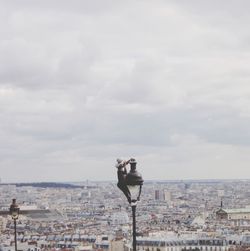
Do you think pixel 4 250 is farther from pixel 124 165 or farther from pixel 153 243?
pixel 124 165

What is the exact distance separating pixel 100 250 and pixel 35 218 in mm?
91048

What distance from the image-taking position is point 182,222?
143750 millimetres

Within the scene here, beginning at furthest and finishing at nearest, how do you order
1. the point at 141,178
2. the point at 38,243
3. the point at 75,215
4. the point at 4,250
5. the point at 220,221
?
the point at 75,215 → the point at 220,221 → the point at 38,243 → the point at 4,250 → the point at 141,178

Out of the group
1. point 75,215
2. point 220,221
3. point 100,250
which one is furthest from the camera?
point 75,215

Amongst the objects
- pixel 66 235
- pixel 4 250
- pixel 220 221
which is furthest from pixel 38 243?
pixel 220 221

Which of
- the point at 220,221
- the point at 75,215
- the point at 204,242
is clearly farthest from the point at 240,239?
the point at 75,215

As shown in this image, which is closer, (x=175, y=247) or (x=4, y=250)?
(x=4, y=250)

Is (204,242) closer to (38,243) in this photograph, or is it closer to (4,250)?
(38,243)

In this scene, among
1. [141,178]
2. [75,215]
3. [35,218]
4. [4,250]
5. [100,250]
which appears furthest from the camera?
[75,215]

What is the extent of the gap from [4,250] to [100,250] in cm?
1212

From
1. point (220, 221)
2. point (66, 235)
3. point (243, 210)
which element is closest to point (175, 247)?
point (66, 235)

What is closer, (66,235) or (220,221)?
(66,235)

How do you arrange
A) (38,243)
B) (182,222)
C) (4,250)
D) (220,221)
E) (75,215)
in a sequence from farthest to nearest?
(75,215), (182,222), (220,221), (38,243), (4,250)

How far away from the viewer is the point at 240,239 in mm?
88688
